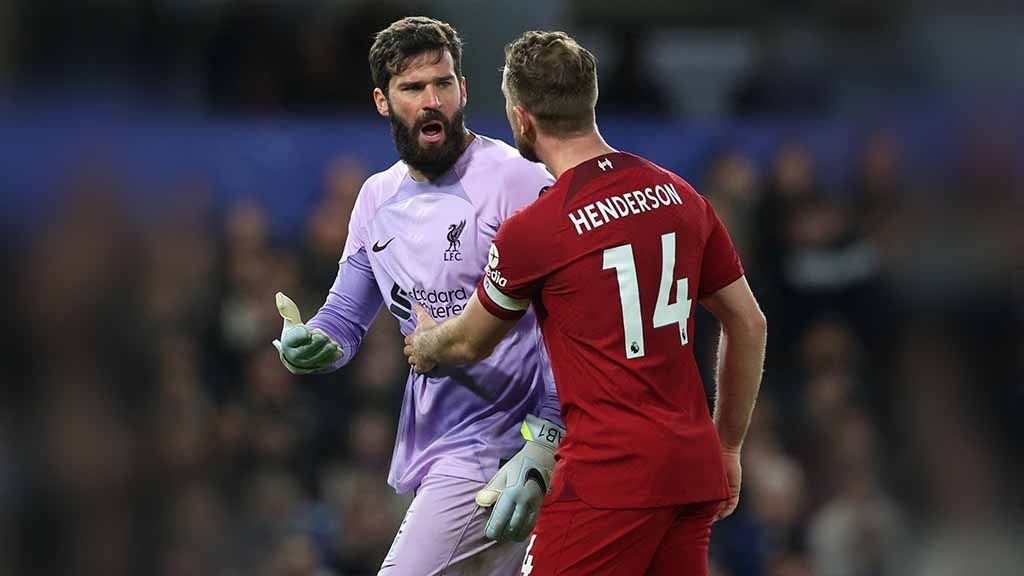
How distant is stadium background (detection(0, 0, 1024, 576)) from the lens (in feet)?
26.0

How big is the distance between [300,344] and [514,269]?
2.70ft

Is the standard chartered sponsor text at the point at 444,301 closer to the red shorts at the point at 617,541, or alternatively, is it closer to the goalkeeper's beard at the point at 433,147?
the goalkeeper's beard at the point at 433,147

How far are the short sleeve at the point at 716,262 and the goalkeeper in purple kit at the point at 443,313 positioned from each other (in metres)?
0.60

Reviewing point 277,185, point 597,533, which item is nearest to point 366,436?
point 277,185

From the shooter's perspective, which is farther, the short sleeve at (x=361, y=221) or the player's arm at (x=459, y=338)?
the short sleeve at (x=361, y=221)

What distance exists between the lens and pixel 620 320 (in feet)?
11.8

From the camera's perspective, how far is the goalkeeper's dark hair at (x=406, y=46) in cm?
433

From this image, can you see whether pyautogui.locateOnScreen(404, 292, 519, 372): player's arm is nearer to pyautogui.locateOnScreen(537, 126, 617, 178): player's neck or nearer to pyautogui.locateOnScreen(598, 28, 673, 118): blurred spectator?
pyautogui.locateOnScreen(537, 126, 617, 178): player's neck
